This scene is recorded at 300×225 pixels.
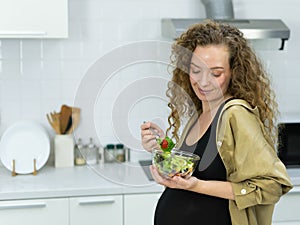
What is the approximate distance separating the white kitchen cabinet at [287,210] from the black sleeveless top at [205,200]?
110 centimetres

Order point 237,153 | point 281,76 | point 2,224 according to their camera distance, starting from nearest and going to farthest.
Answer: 1. point 237,153
2. point 2,224
3. point 281,76

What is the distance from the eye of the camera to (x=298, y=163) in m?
2.81

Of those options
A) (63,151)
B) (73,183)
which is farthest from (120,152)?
(73,183)

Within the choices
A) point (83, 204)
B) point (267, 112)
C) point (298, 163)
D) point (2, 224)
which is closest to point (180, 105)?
point (267, 112)

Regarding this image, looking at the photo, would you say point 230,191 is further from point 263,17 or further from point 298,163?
point 263,17

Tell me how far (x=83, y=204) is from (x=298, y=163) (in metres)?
1.17

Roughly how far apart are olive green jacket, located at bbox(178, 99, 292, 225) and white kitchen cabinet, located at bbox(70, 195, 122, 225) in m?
0.99

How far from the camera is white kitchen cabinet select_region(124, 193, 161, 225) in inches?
95.1

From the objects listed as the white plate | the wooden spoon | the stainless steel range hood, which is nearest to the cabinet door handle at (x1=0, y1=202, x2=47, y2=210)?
the white plate

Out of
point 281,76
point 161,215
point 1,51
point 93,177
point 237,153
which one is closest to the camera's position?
point 237,153

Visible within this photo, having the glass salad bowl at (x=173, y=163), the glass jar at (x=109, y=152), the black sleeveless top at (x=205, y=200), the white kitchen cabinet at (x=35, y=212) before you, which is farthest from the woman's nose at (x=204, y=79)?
the glass jar at (x=109, y=152)

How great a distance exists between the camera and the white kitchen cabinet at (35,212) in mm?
2320

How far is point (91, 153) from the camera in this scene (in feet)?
9.09

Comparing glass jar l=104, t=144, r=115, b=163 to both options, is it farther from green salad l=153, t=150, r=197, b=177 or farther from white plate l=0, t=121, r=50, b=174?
green salad l=153, t=150, r=197, b=177
